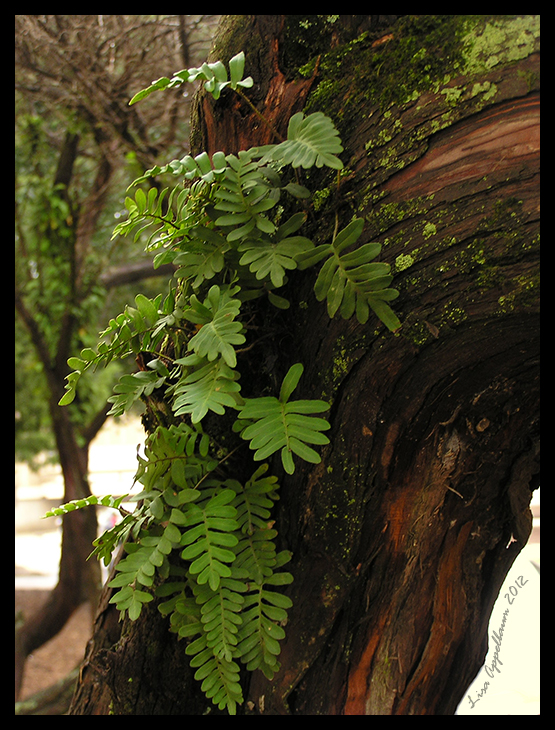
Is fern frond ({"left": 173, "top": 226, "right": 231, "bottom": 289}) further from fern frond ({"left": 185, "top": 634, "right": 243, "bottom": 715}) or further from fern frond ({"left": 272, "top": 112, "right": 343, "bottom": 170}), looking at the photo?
fern frond ({"left": 185, "top": 634, "right": 243, "bottom": 715})

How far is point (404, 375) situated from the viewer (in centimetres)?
114

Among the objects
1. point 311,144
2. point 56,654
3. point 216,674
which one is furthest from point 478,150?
point 56,654

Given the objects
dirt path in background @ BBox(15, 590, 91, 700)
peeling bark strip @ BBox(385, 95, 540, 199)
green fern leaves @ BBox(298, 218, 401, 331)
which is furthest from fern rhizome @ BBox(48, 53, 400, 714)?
dirt path in background @ BBox(15, 590, 91, 700)

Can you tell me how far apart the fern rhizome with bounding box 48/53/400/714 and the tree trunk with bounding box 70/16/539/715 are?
0.30 ft

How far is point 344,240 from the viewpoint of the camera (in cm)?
104

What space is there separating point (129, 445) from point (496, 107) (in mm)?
9998

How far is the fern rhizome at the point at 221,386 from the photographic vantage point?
1054 mm

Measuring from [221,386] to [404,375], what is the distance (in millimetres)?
363

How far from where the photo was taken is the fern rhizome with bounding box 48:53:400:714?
1.05m

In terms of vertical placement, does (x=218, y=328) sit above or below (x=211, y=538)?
above

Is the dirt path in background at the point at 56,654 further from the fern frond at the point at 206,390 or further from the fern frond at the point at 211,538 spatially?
the fern frond at the point at 206,390

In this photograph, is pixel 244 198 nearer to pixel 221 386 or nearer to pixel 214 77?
pixel 214 77

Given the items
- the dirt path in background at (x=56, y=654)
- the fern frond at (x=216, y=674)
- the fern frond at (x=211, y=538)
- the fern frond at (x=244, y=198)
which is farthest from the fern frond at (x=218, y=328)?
the dirt path in background at (x=56, y=654)

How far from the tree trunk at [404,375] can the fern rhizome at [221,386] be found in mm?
91
